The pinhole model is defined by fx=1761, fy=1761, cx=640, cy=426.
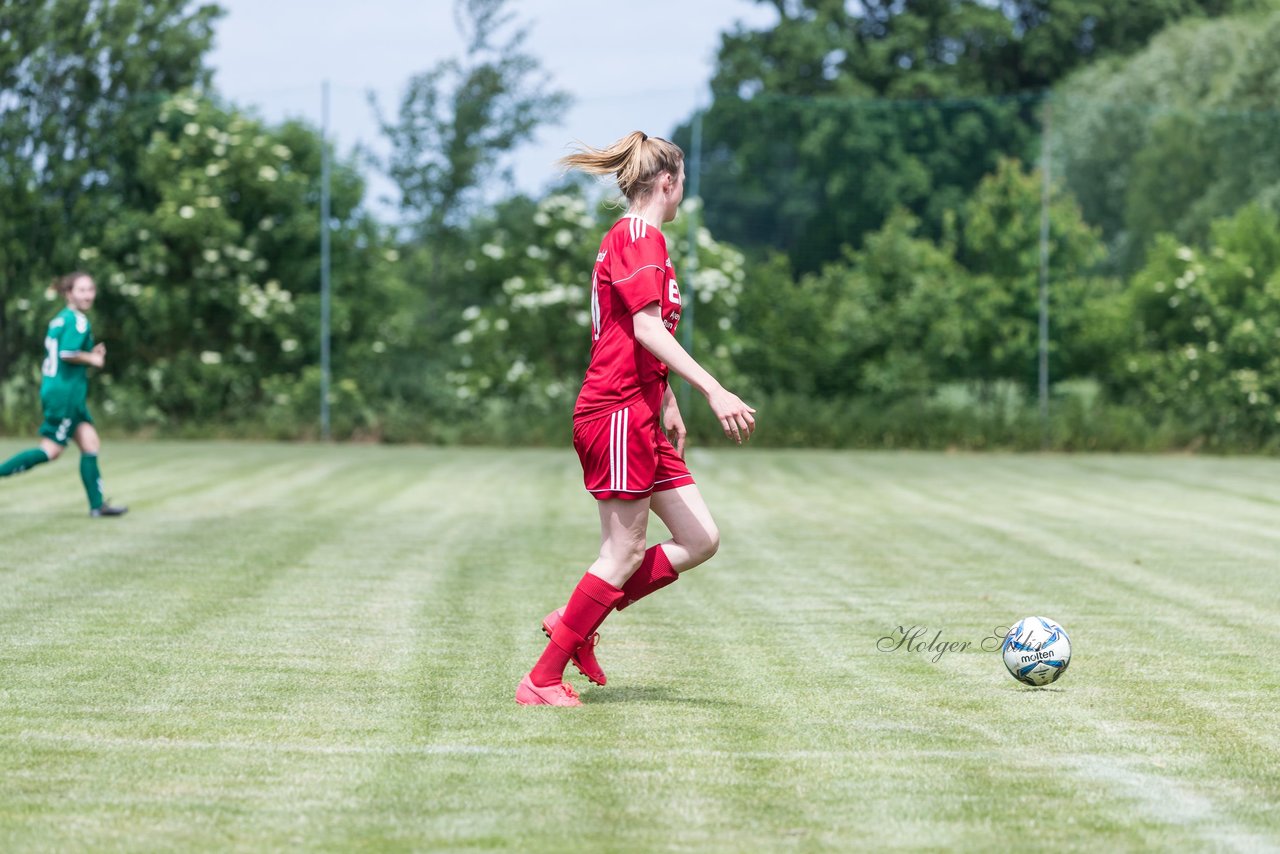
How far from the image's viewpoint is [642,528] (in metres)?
5.54

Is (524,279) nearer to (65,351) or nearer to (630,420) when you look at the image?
(65,351)

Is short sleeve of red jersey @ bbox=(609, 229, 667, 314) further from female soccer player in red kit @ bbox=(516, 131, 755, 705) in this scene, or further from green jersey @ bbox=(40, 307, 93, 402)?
green jersey @ bbox=(40, 307, 93, 402)

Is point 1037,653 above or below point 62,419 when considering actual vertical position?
below

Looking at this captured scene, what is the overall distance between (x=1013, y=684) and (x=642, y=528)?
1530 millimetres

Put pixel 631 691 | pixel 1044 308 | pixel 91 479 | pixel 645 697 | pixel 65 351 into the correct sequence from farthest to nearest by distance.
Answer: pixel 1044 308 → pixel 65 351 → pixel 91 479 → pixel 631 691 → pixel 645 697

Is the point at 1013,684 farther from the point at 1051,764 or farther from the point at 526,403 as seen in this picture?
the point at 526,403

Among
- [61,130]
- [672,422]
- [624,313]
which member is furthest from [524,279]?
[624,313]

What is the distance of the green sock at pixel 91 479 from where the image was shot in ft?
39.0

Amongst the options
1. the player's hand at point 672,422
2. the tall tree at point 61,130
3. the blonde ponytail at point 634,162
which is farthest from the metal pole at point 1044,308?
the blonde ponytail at point 634,162

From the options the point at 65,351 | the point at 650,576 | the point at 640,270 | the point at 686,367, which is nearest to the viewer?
the point at 686,367

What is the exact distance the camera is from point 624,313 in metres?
5.50

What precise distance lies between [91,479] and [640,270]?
756 centimetres

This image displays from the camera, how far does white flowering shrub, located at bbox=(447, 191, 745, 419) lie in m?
21.0

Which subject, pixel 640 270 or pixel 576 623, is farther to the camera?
pixel 576 623
